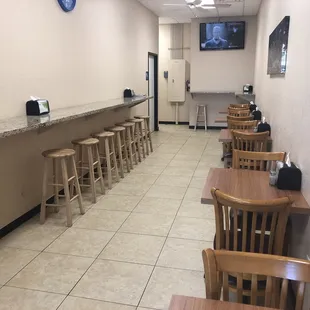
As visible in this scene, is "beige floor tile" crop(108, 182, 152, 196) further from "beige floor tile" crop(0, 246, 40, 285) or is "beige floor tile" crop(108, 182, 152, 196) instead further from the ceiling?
the ceiling

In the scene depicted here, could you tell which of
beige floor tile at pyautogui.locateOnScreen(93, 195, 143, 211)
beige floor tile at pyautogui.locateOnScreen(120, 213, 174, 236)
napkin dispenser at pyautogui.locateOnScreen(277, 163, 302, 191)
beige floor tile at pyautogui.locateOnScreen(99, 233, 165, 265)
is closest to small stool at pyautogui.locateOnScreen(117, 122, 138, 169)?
beige floor tile at pyautogui.locateOnScreen(93, 195, 143, 211)

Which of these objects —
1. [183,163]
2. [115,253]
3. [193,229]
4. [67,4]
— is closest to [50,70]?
[67,4]

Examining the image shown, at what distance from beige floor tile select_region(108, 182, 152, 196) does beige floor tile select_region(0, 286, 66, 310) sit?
2102mm

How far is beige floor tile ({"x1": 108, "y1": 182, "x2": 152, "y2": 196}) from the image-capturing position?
4.45 metres

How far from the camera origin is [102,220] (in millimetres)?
3627

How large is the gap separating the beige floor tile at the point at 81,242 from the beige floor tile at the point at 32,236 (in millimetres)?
85

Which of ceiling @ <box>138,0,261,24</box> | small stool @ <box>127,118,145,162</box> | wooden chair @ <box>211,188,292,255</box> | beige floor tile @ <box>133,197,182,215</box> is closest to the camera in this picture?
wooden chair @ <box>211,188,292,255</box>

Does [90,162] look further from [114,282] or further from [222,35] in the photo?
[222,35]

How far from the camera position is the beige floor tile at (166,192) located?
14.2 feet

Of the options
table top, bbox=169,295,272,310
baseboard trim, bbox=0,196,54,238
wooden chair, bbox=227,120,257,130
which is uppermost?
wooden chair, bbox=227,120,257,130

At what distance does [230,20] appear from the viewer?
29.2 ft

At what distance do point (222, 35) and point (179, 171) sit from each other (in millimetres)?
5071

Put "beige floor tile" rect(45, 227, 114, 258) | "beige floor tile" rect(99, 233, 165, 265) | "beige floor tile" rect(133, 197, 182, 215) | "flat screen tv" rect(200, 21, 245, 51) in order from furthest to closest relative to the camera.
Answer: "flat screen tv" rect(200, 21, 245, 51), "beige floor tile" rect(133, 197, 182, 215), "beige floor tile" rect(45, 227, 114, 258), "beige floor tile" rect(99, 233, 165, 265)

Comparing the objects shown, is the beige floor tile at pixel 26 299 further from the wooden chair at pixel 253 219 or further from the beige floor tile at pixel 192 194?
the beige floor tile at pixel 192 194
